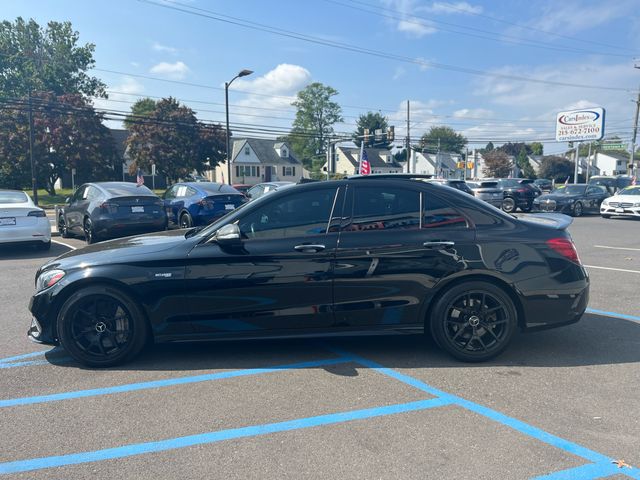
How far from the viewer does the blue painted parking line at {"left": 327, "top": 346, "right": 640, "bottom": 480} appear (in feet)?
9.73

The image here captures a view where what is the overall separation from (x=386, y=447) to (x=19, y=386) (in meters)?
2.99

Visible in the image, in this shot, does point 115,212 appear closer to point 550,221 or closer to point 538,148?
point 550,221

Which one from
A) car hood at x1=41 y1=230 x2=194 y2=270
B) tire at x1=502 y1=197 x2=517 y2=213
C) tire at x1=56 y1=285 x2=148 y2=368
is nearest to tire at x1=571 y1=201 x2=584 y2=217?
tire at x1=502 y1=197 x2=517 y2=213

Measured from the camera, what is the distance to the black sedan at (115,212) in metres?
11.3

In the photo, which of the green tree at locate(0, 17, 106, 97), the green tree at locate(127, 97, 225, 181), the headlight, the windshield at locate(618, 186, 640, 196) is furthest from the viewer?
the green tree at locate(0, 17, 106, 97)

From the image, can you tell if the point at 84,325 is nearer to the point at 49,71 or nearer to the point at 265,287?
the point at 265,287

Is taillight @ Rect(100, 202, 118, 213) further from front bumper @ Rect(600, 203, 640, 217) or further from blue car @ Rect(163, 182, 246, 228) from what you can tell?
front bumper @ Rect(600, 203, 640, 217)

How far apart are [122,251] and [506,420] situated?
11.3 ft

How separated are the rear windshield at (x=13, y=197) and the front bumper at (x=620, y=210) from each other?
850 inches

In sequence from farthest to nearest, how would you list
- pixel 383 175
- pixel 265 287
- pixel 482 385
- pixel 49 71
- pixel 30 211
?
pixel 49 71 → pixel 30 211 → pixel 383 175 → pixel 265 287 → pixel 482 385

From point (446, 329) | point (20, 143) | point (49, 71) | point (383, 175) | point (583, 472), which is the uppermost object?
point (49, 71)

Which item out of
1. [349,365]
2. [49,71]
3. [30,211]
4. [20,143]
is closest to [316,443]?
[349,365]

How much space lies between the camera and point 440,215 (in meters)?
4.54

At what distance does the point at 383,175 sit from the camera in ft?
16.2
